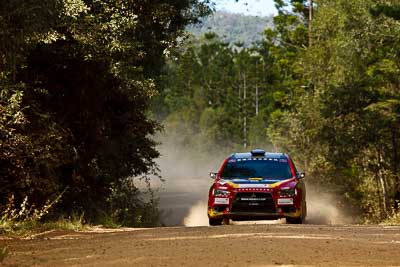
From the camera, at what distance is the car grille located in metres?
20.0

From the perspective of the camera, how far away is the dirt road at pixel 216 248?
36.5 feet

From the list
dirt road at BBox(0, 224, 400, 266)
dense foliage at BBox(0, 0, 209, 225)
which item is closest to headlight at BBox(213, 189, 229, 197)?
dense foliage at BBox(0, 0, 209, 225)

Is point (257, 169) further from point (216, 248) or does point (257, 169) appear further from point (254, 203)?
point (216, 248)

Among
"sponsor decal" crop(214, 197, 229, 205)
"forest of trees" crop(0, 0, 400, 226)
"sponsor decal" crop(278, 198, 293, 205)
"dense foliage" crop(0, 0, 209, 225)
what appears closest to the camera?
"forest of trees" crop(0, 0, 400, 226)

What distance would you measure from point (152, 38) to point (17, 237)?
450 inches

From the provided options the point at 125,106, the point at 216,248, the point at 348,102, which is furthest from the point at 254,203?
the point at 348,102

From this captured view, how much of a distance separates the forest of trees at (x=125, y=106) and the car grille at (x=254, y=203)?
3914mm

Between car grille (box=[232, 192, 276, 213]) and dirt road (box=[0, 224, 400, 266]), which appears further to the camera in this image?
car grille (box=[232, 192, 276, 213])

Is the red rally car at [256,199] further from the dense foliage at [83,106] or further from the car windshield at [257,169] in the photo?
the dense foliage at [83,106]

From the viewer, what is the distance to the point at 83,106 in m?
22.5

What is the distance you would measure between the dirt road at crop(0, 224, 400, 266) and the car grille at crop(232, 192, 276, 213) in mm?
3551

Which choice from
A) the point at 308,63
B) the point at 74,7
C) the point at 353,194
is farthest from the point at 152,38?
the point at 308,63

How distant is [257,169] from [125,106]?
4.87 metres

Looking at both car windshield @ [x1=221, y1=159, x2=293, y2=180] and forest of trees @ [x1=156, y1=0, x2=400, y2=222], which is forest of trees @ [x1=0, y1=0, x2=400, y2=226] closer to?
forest of trees @ [x1=156, y1=0, x2=400, y2=222]
